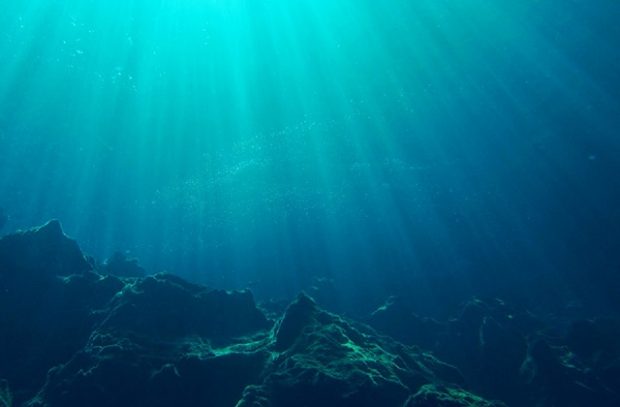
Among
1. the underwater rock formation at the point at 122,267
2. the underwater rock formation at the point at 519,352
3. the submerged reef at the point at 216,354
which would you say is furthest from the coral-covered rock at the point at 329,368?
the underwater rock formation at the point at 122,267

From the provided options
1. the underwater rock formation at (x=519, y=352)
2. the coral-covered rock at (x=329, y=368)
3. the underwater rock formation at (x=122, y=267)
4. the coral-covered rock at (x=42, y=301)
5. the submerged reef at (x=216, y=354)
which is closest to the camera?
the coral-covered rock at (x=329, y=368)

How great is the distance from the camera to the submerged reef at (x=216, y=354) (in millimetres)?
9469

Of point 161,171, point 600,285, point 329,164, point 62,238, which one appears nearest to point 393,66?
point 329,164

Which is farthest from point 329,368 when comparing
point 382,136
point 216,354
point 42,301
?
point 382,136

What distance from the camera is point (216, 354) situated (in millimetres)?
11172

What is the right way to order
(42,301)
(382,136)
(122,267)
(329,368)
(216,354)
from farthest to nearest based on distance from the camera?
(382,136)
(122,267)
(42,301)
(216,354)
(329,368)

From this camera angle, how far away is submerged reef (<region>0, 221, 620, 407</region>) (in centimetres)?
947

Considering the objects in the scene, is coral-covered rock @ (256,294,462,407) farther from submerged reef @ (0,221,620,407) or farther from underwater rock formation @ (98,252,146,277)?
underwater rock formation @ (98,252,146,277)

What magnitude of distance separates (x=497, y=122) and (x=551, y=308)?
27.7 m

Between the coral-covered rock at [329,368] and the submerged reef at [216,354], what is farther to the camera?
the submerged reef at [216,354]

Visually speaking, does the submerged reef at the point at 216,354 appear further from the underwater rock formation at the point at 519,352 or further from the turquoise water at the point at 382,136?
the turquoise water at the point at 382,136

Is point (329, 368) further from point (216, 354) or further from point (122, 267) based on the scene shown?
point (122, 267)

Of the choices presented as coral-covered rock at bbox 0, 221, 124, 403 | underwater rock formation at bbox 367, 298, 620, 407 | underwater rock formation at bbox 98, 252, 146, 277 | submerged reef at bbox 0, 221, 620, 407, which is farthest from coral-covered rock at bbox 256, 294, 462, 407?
underwater rock formation at bbox 98, 252, 146, 277

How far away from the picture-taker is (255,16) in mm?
43562
